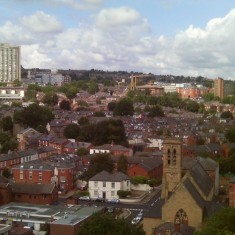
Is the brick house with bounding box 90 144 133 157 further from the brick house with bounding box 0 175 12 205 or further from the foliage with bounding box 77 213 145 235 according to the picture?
the foliage with bounding box 77 213 145 235

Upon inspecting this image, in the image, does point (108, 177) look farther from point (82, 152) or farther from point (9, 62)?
point (9, 62)

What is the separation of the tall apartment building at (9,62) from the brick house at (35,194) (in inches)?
5182

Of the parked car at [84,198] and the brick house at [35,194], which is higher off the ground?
the brick house at [35,194]

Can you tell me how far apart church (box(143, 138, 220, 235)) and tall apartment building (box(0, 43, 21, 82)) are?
454ft

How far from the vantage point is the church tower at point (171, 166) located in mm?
32494

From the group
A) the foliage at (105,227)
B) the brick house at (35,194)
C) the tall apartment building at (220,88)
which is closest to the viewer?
the foliage at (105,227)

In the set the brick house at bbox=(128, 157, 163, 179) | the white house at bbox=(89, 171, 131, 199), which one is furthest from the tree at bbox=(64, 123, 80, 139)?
the white house at bbox=(89, 171, 131, 199)

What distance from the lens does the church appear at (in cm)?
2746

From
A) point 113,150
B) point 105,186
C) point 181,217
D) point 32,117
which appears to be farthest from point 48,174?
point 32,117

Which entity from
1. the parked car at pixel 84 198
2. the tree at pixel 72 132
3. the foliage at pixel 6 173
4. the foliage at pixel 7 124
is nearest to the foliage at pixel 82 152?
the foliage at pixel 6 173

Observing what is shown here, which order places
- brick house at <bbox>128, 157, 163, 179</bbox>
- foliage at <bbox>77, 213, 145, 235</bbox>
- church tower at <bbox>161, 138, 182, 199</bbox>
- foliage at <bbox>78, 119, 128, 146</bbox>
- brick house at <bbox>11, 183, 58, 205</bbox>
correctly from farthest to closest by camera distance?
1. foliage at <bbox>78, 119, 128, 146</bbox>
2. brick house at <bbox>128, 157, 163, 179</bbox>
3. brick house at <bbox>11, 183, 58, 205</bbox>
4. church tower at <bbox>161, 138, 182, 199</bbox>
5. foliage at <bbox>77, 213, 145, 235</bbox>

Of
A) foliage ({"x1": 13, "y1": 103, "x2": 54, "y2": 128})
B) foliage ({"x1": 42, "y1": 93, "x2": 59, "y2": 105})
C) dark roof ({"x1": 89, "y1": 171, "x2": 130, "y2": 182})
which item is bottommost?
dark roof ({"x1": 89, "y1": 171, "x2": 130, "y2": 182})

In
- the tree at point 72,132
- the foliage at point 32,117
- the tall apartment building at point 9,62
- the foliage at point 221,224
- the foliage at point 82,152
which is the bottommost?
the foliage at point 82,152

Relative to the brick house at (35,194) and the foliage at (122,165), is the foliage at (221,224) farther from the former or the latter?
the foliage at (122,165)
